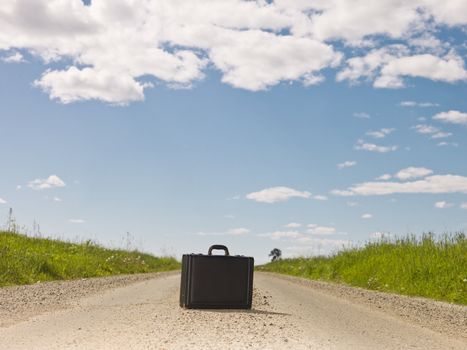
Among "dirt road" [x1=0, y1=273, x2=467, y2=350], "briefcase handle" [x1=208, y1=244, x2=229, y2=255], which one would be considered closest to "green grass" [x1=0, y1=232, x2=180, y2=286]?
"dirt road" [x1=0, y1=273, x2=467, y2=350]

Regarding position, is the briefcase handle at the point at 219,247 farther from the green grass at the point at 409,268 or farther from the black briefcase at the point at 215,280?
the green grass at the point at 409,268

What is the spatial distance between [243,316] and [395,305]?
4.46 m

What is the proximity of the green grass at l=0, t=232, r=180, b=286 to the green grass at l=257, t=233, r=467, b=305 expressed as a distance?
26.6 ft

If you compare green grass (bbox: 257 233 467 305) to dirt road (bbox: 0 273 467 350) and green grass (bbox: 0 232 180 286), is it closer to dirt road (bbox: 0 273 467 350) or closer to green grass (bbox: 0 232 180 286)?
dirt road (bbox: 0 273 467 350)

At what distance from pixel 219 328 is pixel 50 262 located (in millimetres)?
11392

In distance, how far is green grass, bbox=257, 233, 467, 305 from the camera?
40.4ft

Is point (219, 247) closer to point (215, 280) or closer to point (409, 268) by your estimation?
point (215, 280)

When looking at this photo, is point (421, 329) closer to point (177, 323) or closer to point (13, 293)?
point (177, 323)

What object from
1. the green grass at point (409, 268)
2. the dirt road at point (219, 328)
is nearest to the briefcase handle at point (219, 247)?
the dirt road at point (219, 328)

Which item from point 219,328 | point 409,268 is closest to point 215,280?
point 219,328

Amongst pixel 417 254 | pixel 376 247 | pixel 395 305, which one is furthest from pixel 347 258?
pixel 395 305

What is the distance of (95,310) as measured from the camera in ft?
23.8

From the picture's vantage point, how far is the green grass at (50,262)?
44.9 feet

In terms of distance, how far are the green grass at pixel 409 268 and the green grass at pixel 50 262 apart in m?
8.09
